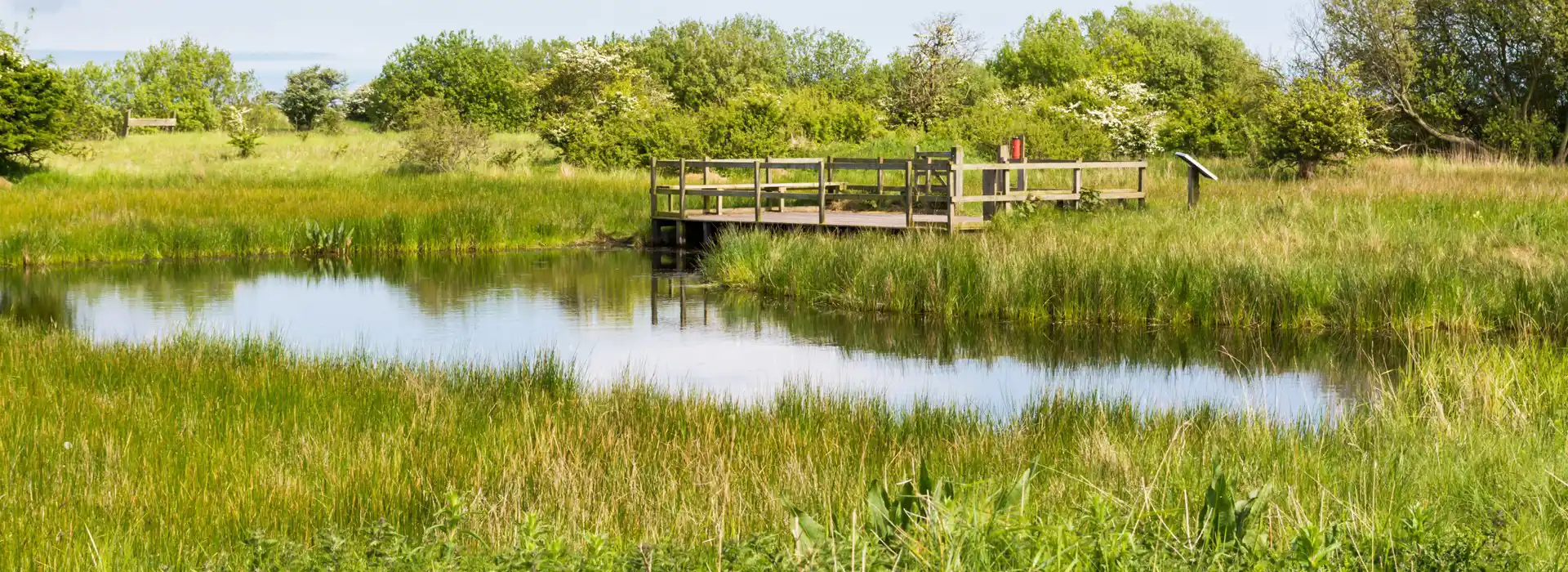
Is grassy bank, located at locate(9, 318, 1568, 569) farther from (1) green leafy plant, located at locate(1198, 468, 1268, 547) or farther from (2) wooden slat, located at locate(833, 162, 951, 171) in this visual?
(2) wooden slat, located at locate(833, 162, 951, 171)

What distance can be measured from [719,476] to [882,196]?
1355 centimetres

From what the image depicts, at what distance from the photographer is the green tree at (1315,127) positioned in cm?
2647

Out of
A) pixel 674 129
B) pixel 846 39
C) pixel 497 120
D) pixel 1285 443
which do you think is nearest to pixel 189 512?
pixel 1285 443

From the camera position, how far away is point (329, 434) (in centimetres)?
645

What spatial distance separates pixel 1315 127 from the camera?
2638 centimetres

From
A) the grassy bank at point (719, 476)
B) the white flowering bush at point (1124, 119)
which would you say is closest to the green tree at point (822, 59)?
the white flowering bush at point (1124, 119)

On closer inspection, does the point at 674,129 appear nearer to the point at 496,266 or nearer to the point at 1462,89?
the point at 496,266

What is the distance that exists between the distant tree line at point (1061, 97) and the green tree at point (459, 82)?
114 mm

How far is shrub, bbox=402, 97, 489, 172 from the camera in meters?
33.6

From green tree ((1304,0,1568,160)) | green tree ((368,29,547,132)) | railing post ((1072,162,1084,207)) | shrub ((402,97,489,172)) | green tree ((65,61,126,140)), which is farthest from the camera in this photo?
green tree ((368,29,547,132))

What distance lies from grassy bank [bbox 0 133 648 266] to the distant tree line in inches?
157

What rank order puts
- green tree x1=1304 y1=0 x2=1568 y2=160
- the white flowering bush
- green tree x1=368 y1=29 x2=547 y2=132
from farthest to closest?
green tree x1=368 y1=29 x2=547 y2=132, the white flowering bush, green tree x1=1304 y1=0 x2=1568 y2=160

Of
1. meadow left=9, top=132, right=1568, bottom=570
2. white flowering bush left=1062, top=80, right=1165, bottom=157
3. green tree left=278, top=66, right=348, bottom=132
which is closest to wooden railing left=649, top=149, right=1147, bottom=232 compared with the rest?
meadow left=9, top=132, right=1568, bottom=570

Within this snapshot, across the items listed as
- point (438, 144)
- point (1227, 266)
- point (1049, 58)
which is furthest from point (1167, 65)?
point (1227, 266)
